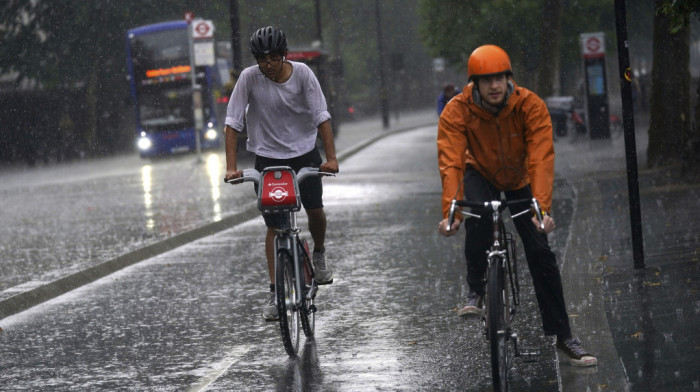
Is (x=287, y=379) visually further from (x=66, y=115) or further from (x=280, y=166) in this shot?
(x=66, y=115)

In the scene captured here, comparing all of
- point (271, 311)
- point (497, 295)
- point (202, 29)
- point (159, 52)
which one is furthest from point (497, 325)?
point (159, 52)

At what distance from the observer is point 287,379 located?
6.23m

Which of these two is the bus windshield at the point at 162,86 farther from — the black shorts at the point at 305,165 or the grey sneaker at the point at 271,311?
the grey sneaker at the point at 271,311

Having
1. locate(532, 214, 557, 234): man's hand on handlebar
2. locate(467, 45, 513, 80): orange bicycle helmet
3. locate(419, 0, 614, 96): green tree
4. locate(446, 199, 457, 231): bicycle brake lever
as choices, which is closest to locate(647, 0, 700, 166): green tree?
locate(467, 45, 513, 80): orange bicycle helmet

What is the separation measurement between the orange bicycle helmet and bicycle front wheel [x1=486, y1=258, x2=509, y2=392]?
871 mm

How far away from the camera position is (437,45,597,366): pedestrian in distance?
5664 mm

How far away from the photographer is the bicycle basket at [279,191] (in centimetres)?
679

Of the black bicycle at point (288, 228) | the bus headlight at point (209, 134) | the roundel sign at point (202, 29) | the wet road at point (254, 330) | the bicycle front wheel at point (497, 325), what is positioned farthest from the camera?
the bus headlight at point (209, 134)

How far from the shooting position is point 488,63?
5645mm

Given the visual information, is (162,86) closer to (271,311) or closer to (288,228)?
(271,311)

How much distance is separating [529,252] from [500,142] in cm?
55

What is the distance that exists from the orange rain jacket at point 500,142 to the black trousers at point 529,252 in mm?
93

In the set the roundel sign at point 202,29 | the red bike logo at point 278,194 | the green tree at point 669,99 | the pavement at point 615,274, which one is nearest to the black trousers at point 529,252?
the pavement at point 615,274

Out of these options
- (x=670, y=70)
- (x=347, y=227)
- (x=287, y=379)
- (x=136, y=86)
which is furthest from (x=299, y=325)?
(x=136, y=86)
